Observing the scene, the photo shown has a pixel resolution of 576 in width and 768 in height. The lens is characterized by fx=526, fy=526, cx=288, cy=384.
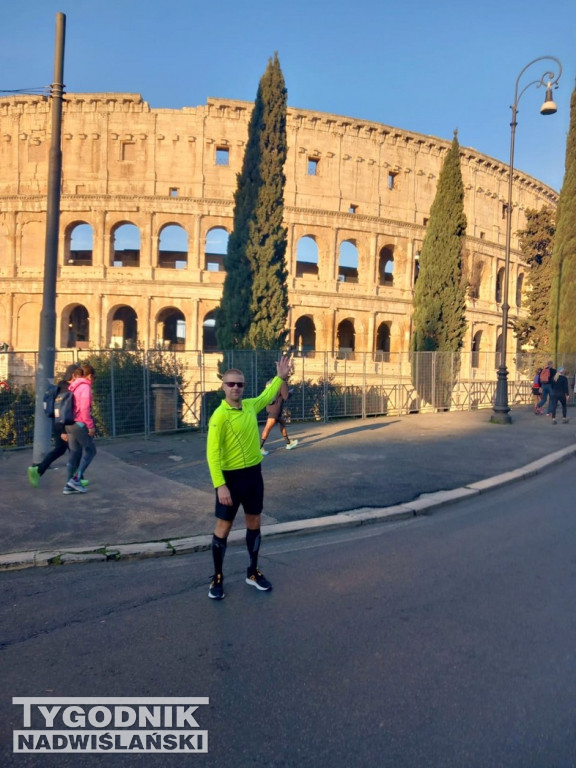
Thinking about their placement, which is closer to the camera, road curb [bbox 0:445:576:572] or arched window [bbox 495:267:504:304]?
road curb [bbox 0:445:576:572]

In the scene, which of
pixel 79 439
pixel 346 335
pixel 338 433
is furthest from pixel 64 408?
pixel 346 335

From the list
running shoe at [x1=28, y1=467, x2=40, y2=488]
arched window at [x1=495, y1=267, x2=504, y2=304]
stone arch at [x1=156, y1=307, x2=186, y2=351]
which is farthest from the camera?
arched window at [x1=495, y1=267, x2=504, y2=304]

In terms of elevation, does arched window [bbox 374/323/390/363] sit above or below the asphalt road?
above

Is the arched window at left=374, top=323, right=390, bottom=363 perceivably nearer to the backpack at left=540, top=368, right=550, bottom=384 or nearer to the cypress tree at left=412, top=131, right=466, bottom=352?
the cypress tree at left=412, top=131, right=466, bottom=352

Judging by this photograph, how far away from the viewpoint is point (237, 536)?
5598mm

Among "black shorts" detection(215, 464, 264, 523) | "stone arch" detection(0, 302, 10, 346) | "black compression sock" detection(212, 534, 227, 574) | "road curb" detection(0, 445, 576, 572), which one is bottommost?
"road curb" detection(0, 445, 576, 572)

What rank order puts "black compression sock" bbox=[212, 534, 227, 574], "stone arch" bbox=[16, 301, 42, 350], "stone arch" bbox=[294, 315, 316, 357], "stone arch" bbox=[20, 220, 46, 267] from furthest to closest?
"stone arch" bbox=[294, 315, 316, 357] < "stone arch" bbox=[20, 220, 46, 267] < "stone arch" bbox=[16, 301, 42, 350] < "black compression sock" bbox=[212, 534, 227, 574]

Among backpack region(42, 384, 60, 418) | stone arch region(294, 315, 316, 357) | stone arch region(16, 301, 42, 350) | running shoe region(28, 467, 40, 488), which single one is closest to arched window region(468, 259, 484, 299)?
stone arch region(294, 315, 316, 357)

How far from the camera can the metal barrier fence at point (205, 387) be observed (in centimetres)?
1204

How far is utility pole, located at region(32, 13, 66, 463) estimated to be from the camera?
27.0 ft

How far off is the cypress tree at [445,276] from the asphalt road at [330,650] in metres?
19.4

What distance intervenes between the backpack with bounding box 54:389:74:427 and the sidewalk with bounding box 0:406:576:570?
102 cm

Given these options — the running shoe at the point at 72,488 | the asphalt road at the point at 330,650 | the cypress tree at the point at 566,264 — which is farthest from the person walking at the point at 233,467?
the cypress tree at the point at 566,264

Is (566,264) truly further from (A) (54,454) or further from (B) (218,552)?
(B) (218,552)
